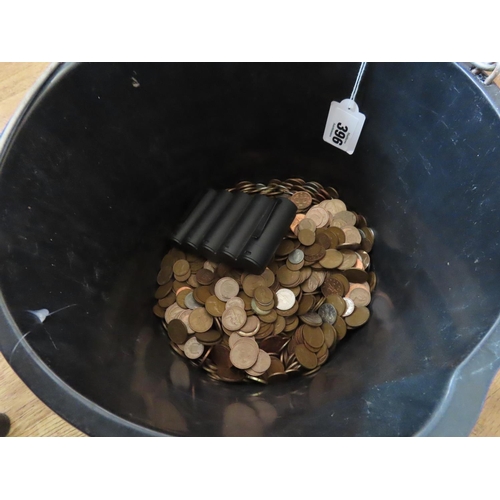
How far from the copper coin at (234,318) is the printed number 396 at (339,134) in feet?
1.60

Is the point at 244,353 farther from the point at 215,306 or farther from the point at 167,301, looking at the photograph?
the point at 167,301

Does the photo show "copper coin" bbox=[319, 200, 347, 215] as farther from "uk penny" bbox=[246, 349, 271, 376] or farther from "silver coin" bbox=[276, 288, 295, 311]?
"uk penny" bbox=[246, 349, 271, 376]

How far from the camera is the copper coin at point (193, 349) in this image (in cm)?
88

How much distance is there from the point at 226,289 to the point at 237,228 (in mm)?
156

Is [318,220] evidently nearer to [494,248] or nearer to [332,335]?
[332,335]

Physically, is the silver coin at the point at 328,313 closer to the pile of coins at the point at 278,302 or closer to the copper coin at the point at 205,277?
the pile of coins at the point at 278,302

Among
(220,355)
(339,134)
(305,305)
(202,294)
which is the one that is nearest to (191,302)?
(202,294)

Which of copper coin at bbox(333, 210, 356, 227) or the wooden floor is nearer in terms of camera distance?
the wooden floor

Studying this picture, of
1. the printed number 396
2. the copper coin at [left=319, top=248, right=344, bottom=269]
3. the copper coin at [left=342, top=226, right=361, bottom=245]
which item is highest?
the printed number 396

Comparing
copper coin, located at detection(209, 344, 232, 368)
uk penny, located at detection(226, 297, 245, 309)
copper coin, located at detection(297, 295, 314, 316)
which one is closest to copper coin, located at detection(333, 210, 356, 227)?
copper coin, located at detection(297, 295, 314, 316)

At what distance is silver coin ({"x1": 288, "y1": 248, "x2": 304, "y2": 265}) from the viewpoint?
0.96m

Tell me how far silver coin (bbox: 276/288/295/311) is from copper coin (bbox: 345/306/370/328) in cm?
15

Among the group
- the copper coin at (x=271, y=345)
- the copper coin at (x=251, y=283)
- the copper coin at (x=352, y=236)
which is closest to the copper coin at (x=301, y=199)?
the copper coin at (x=352, y=236)

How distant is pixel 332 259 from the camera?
3.16ft
